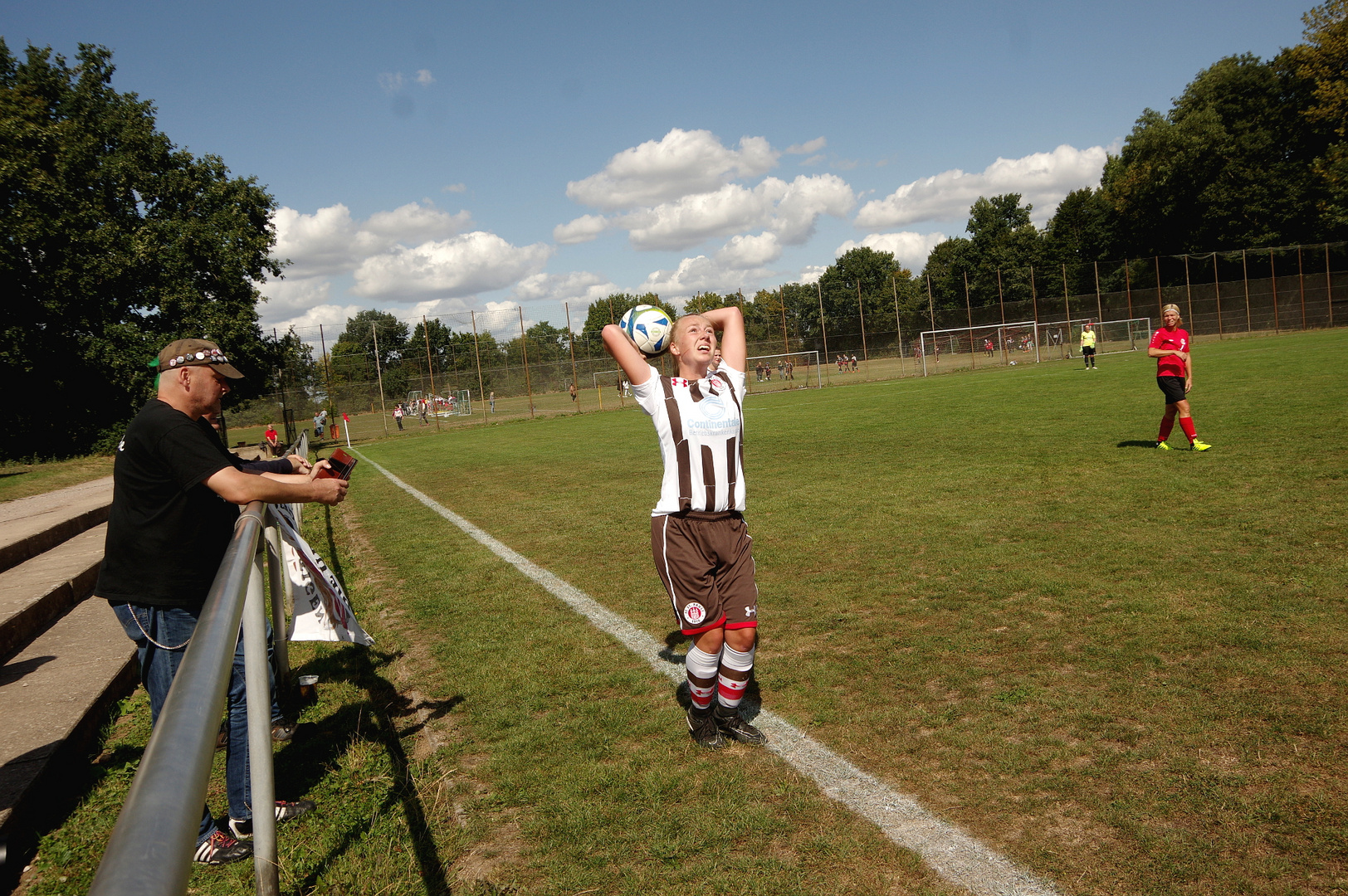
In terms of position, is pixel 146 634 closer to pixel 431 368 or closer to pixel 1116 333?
pixel 431 368

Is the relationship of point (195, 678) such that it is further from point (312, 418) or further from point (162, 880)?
point (312, 418)

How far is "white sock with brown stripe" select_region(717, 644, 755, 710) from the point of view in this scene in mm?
3934

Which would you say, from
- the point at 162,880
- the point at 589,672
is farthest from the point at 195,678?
the point at 589,672

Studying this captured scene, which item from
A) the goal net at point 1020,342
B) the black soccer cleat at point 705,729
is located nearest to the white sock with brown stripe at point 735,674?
the black soccer cleat at point 705,729

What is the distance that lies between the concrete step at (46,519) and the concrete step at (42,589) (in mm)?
172

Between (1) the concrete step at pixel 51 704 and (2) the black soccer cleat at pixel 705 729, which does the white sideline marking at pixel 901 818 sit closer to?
(2) the black soccer cleat at pixel 705 729

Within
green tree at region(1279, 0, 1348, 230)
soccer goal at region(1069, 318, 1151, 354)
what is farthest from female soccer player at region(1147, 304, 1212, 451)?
green tree at region(1279, 0, 1348, 230)

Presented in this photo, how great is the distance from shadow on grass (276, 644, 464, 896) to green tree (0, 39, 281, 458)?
2952 cm

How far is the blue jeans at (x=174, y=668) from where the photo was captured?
133 inches

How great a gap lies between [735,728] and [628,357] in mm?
1880

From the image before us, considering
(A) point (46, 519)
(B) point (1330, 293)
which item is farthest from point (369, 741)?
(B) point (1330, 293)

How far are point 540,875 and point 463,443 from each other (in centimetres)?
2584

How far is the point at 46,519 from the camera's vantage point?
10.9 meters

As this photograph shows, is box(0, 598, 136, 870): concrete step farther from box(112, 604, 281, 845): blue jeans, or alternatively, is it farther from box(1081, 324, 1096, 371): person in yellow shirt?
box(1081, 324, 1096, 371): person in yellow shirt
